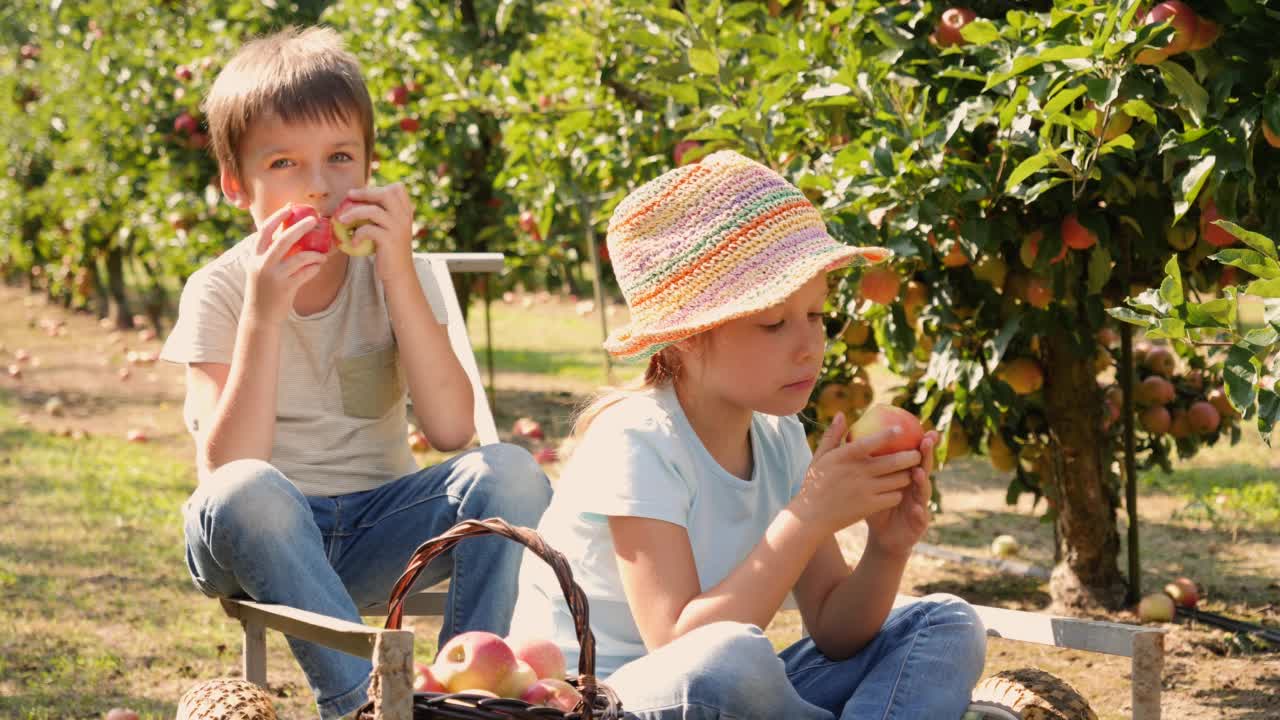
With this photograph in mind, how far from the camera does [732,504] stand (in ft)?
6.92

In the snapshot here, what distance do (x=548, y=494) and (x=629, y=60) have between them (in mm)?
2132

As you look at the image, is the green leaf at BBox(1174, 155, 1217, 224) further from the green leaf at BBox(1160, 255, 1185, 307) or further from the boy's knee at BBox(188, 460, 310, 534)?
the boy's knee at BBox(188, 460, 310, 534)

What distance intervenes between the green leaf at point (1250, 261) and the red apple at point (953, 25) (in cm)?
111

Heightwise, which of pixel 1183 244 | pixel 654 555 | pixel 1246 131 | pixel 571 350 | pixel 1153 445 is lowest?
pixel 571 350

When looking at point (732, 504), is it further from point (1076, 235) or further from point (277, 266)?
point (1076, 235)

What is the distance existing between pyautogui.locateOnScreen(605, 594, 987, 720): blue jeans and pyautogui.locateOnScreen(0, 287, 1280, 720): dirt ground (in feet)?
1.84

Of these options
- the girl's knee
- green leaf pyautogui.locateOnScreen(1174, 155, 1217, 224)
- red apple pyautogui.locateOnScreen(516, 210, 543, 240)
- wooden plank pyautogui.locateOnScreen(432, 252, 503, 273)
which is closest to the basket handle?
the girl's knee

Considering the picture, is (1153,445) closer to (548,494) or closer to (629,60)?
Answer: (629,60)

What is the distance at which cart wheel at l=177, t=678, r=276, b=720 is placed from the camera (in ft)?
6.30

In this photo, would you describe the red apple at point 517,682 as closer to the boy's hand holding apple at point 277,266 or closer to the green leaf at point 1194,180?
the boy's hand holding apple at point 277,266

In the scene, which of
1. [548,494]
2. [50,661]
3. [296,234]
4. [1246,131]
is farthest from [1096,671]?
[50,661]

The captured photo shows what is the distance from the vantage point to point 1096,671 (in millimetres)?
3492

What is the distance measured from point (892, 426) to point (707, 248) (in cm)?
36

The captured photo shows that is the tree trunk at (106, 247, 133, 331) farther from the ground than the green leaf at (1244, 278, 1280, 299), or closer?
closer
